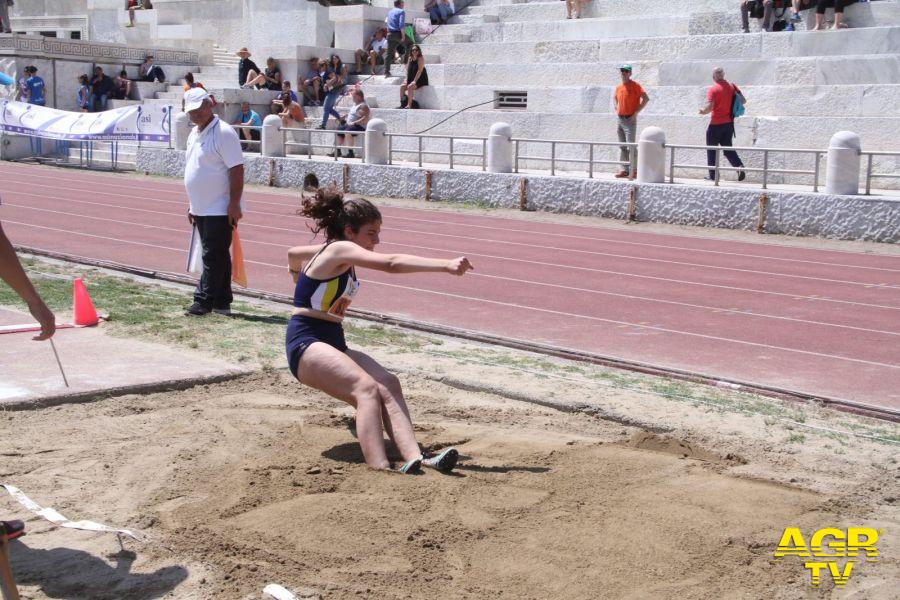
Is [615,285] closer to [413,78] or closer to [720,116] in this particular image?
[720,116]

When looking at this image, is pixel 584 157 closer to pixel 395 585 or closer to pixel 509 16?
pixel 509 16

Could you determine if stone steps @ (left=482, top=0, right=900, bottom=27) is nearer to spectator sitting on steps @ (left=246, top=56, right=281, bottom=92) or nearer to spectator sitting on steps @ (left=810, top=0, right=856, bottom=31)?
spectator sitting on steps @ (left=810, top=0, right=856, bottom=31)

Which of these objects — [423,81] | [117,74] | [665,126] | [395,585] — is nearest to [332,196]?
[395,585]

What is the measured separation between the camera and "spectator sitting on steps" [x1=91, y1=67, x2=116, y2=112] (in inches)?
1312

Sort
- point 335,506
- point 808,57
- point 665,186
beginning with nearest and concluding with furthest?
point 335,506
point 665,186
point 808,57

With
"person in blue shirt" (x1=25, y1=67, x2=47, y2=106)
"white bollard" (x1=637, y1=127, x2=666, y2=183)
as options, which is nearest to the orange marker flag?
"white bollard" (x1=637, y1=127, x2=666, y2=183)

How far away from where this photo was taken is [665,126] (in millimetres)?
23047

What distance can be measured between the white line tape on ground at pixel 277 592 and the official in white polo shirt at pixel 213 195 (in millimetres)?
5992

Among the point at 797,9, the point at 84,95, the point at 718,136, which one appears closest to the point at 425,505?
the point at 718,136

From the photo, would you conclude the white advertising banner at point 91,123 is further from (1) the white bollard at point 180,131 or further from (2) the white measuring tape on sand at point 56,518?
(2) the white measuring tape on sand at point 56,518

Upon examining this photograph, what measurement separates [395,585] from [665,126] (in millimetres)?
19790

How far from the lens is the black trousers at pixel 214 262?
9.98 m

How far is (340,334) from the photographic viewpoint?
624 centimetres

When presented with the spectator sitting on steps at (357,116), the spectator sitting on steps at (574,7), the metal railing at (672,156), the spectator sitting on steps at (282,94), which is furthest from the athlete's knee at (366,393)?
the spectator sitting on steps at (574,7)
